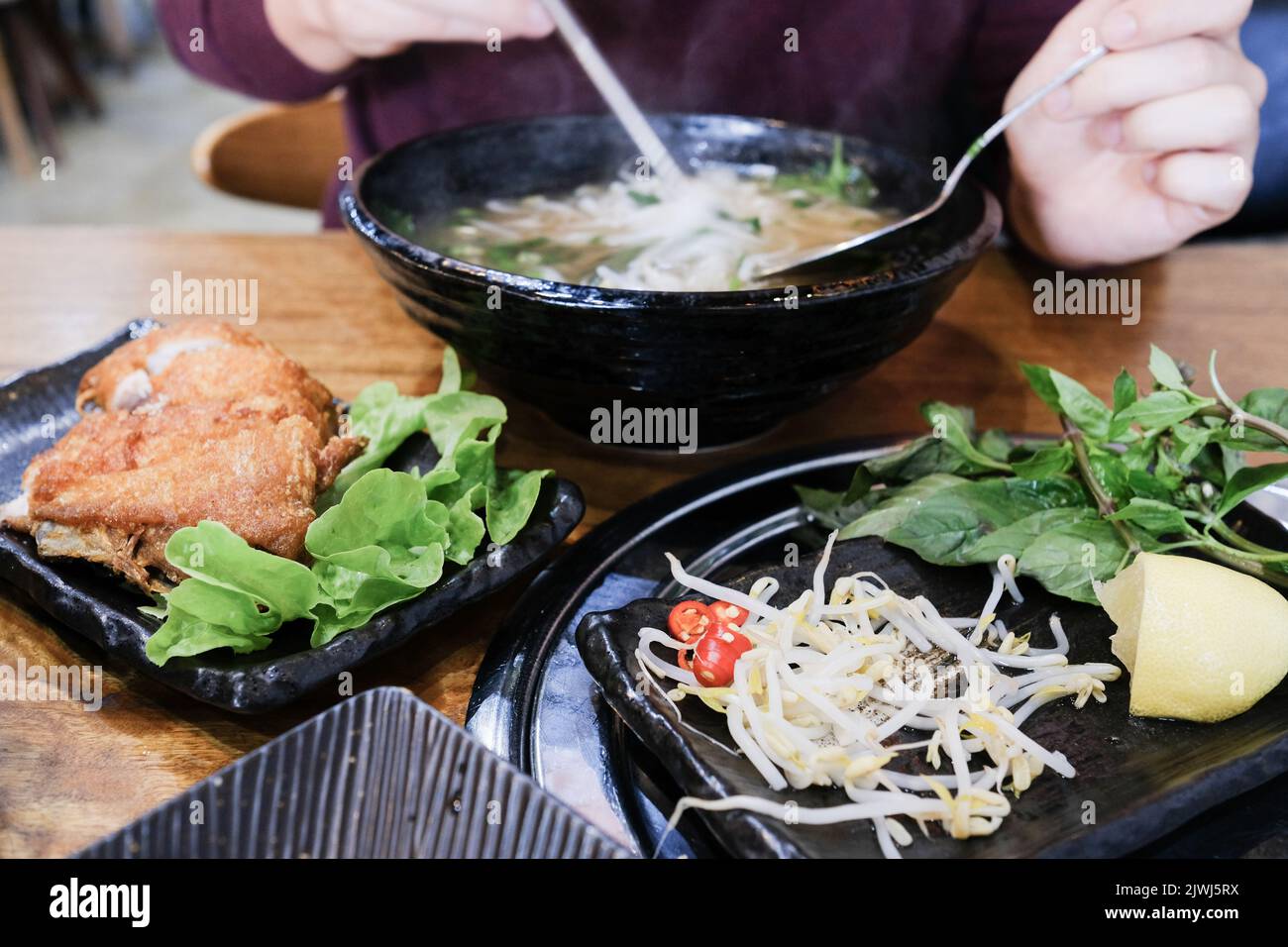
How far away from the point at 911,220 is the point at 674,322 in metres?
0.45

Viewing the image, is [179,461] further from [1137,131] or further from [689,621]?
[1137,131]

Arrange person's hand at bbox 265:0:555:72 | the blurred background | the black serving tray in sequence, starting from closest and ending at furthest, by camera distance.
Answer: the black serving tray < person's hand at bbox 265:0:555:72 < the blurred background

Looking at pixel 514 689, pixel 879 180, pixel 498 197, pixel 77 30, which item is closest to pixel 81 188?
pixel 77 30

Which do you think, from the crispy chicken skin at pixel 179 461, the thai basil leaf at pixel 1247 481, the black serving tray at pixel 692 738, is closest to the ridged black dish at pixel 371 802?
the black serving tray at pixel 692 738

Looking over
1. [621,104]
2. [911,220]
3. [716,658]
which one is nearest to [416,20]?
[621,104]

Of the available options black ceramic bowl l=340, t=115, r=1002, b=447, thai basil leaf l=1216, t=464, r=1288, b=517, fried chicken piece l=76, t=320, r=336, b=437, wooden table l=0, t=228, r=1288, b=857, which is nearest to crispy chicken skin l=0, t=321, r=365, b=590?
fried chicken piece l=76, t=320, r=336, b=437

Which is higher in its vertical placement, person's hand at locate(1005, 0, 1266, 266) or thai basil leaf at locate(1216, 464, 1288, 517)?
person's hand at locate(1005, 0, 1266, 266)

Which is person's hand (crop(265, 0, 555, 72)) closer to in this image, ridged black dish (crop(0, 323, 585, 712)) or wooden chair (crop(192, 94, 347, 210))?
wooden chair (crop(192, 94, 347, 210))

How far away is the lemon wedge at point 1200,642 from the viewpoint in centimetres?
98

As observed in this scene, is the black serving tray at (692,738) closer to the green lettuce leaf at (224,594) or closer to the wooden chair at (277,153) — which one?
the green lettuce leaf at (224,594)

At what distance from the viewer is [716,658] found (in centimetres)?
99

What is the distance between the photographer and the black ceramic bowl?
1.17 m

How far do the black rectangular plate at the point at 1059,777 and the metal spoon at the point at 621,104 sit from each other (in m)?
1.03

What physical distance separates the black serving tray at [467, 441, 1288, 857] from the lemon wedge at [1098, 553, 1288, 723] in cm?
3
